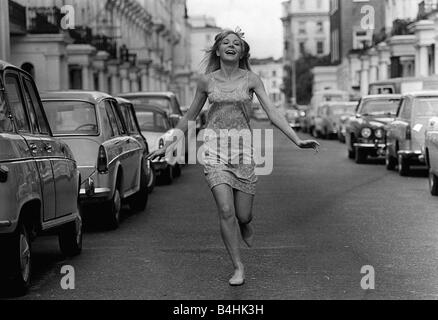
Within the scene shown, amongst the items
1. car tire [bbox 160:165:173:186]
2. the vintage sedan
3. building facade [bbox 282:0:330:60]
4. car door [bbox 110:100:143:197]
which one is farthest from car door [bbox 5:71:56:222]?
building facade [bbox 282:0:330:60]

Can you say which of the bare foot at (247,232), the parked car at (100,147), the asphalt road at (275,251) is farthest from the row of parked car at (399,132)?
the bare foot at (247,232)

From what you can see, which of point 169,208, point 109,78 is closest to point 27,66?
point 109,78

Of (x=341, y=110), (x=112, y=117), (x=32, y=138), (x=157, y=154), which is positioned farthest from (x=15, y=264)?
(x=341, y=110)

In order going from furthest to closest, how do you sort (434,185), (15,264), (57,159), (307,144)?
(434,185) → (57,159) → (307,144) → (15,264)

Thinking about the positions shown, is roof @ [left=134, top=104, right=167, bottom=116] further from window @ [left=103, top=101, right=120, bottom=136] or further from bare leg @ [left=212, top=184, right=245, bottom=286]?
bare leg @ [left=212, top=184, right=245, bottom=286]

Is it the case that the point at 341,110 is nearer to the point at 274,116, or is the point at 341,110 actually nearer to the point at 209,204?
the point at 209,204

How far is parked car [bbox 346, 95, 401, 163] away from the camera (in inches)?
1041

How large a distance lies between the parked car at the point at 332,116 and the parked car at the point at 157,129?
68.8 ft

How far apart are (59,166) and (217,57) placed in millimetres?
1834

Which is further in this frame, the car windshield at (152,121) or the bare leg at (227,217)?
the car windshield at (152,121)

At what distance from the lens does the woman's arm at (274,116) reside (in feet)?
28.5

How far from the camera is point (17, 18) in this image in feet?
132

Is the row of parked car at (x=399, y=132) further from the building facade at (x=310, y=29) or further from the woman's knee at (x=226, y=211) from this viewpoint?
the building facade at (x=310, y=29)
